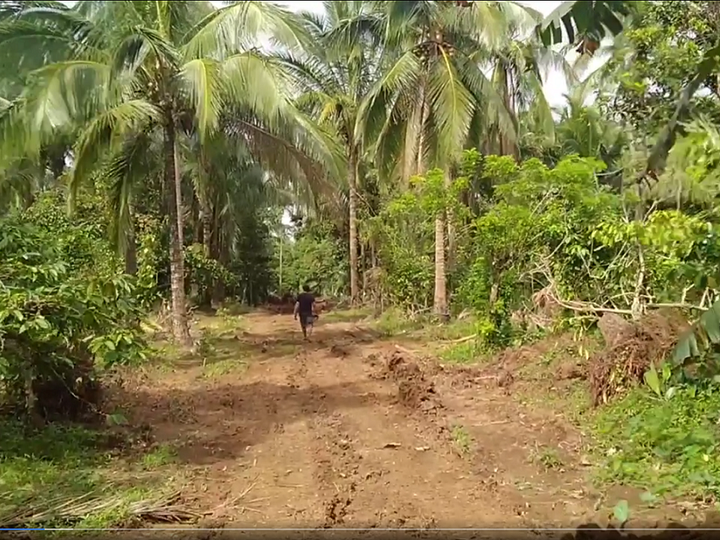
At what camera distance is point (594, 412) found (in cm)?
691

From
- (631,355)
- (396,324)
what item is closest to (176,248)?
(396,324)

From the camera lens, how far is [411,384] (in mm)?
8703

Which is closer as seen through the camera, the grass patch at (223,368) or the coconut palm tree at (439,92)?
the grass patch at (223,368)

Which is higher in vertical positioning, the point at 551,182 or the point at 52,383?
the point at 551,182

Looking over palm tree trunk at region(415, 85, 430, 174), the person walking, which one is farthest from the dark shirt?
palm tree trunk at region(415, 85, 430, 174)

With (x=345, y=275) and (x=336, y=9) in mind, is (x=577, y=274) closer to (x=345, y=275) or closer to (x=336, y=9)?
(x=336, y=9)

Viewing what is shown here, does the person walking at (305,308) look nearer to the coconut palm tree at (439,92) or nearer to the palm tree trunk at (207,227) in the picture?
the coconut palm tree at (439,92)

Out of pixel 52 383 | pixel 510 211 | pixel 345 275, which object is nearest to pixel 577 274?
pixel 510 211

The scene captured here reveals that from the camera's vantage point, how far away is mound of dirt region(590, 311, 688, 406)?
6.94m

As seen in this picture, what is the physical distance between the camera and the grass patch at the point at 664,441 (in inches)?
193

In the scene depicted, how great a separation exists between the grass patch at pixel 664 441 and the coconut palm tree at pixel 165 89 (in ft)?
20.9

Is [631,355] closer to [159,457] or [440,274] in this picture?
[159,457]

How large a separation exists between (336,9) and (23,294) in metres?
13.8

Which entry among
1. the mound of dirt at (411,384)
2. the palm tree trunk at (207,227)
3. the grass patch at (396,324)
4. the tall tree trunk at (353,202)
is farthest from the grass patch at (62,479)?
the palm tree trunk at (207,227)
